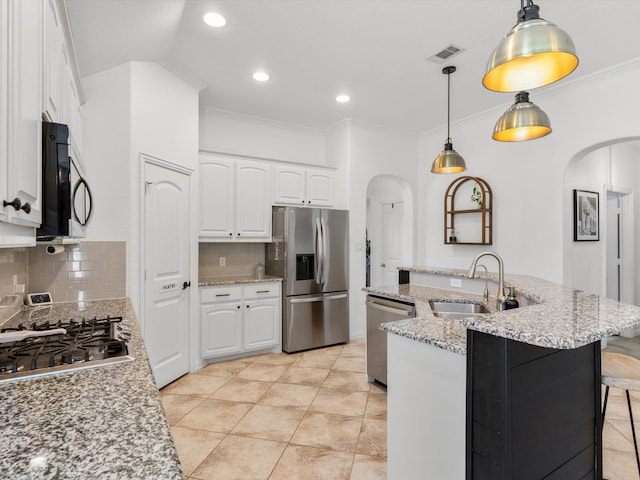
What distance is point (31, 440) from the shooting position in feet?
2.39

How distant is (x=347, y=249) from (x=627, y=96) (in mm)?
3055

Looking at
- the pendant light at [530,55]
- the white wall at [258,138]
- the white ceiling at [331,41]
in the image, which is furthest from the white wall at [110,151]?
the pendant light at [530,55]

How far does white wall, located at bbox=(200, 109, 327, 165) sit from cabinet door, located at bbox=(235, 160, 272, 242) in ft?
1.37

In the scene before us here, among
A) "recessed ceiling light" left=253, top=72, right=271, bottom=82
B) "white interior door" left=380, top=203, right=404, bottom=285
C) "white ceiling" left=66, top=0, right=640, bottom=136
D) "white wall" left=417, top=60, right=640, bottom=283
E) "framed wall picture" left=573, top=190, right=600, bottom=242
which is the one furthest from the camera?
"white interior door" left=380, top=203, right=404, bottom=285

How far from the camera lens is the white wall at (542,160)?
3.21 m

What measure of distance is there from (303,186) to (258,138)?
Result: 0.89m

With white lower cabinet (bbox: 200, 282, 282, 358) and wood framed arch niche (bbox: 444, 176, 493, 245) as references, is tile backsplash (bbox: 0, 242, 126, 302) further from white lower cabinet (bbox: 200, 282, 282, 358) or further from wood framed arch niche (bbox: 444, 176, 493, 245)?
wood framed arch niche (bbox: 444, 176, 493, 245)

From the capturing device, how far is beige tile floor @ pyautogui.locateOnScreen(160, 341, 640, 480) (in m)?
2.07

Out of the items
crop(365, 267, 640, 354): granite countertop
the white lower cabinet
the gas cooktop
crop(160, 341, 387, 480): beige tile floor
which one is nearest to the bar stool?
crop(365, 267, 640, 354): granite countertop

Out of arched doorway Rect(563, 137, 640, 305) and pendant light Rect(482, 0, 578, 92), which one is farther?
arched doorway Rect(563, 137, 640, 305)

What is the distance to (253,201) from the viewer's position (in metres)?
4.12

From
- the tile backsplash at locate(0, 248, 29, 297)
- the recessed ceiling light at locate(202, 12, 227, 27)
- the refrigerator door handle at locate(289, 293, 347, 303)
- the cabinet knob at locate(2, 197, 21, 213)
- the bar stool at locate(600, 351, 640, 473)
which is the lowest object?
the refrigerator door handle at locate(289, 293, 347, 303)

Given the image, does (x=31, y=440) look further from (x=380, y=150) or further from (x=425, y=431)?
(x=380, y=150)

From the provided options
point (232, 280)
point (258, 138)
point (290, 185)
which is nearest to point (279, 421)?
point (232, 280)
